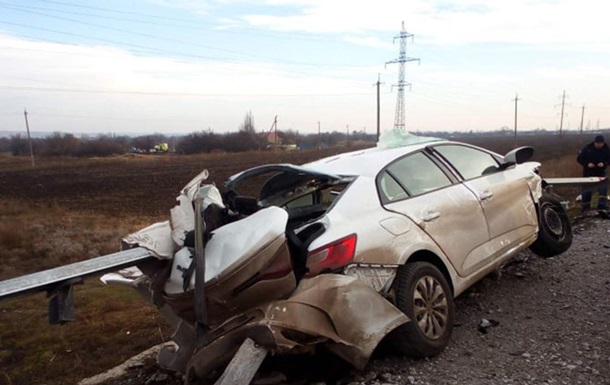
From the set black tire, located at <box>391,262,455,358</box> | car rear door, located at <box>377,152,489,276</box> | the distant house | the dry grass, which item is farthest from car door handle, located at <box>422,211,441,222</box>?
the distant house

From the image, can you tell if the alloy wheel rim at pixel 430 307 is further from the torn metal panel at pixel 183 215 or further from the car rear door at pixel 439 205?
the torn metal panel at pixel 183 215

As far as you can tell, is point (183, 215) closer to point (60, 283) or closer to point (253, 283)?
point (253, 283)

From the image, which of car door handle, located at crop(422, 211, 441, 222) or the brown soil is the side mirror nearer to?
car door handle, located at crop(422, 211, 441, 222)

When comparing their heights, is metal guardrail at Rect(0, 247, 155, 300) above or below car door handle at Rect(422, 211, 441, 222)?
below

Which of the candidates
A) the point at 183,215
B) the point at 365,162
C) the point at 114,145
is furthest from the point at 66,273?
the point at 114,145

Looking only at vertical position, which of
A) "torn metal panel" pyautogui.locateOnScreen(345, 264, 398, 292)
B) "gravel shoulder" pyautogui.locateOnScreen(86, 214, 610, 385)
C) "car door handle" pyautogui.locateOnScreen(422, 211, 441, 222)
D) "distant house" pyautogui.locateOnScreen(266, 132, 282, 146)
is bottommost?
"distant house" pyautogui.locateOnScreen(266, 132, 282, 146)

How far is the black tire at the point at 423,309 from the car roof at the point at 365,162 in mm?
830

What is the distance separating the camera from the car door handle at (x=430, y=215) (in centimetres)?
401

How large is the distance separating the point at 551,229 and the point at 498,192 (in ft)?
4.44

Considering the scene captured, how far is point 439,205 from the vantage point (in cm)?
421

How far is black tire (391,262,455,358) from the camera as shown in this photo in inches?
142

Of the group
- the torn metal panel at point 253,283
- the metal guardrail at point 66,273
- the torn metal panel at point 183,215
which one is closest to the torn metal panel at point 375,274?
the torn metal panel at point 253,283

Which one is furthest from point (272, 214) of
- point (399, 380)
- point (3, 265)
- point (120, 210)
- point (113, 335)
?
point (120, 210)

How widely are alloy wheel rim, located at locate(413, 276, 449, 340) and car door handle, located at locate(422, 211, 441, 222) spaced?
44 centimetres
